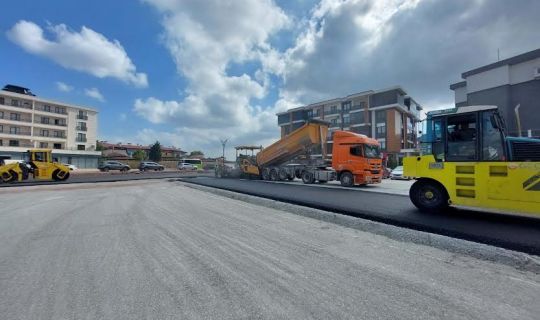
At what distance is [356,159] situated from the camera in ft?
52.2

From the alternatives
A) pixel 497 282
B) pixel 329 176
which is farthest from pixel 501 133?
pixel 329 176

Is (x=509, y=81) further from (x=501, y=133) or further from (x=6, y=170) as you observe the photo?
(x=6, y=170)

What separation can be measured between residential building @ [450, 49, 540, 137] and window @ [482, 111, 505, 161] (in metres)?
21.2

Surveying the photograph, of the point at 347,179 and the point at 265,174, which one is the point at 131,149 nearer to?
the point at 265,174

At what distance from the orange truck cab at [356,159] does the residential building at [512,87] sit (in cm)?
1530

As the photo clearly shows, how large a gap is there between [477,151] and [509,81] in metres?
25.6

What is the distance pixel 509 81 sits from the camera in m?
25.3

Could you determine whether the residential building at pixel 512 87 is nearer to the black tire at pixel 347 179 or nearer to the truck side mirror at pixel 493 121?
the black tire at pixel 347 179

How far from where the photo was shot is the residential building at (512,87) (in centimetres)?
2401

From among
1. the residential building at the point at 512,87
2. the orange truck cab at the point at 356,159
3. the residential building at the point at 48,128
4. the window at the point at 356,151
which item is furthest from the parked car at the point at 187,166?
the residential building at the point at 512,87

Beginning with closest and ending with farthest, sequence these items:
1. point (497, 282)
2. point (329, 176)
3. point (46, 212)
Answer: point (497, 282) → point (46, 212) → point (329, 176)

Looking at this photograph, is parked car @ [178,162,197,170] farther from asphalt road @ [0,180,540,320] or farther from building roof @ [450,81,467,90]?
asphalt road @ [0,180,540,320]

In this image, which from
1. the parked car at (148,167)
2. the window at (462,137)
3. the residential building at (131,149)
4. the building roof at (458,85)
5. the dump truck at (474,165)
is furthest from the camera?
the residential building at (131,149)

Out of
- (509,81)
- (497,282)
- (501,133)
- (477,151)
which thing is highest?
(509,81)
